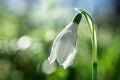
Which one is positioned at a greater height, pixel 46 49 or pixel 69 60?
pixel 69 60

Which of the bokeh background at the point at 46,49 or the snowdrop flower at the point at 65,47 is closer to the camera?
the snowdrop flower at the point at 65,47

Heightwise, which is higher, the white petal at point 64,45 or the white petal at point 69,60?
the white petal at point 64,45

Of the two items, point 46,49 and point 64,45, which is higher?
point 64,45

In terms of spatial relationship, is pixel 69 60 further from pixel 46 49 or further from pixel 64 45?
pixel 46 49

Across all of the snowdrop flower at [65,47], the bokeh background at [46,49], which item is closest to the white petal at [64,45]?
the snowdrop flower at [65,47]

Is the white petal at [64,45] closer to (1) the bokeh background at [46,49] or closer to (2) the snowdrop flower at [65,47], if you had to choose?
(2) the snowdrop flower at [65,47]

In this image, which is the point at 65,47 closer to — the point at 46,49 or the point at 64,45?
the point at 64,45

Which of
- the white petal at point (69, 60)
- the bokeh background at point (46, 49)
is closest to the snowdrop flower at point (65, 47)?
the white petal at point (69, 60)

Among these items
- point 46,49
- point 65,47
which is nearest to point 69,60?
point 65,47

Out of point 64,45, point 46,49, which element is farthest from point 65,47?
point 46,49

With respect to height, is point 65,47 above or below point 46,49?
above

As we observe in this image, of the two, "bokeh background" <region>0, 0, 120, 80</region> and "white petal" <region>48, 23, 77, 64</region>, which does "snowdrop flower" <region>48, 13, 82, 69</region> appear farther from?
"bokeh background" <region>0, 0, 120, 80</region>

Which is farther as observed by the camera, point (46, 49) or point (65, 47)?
point (46, 49)
